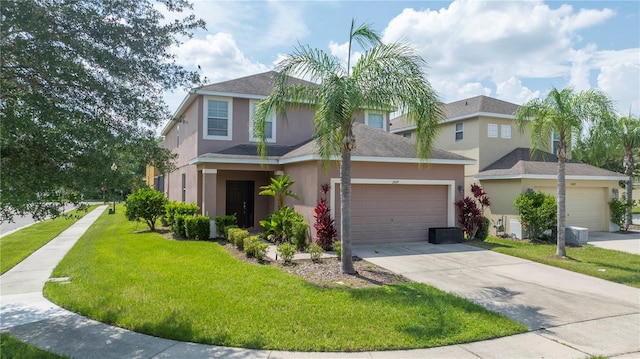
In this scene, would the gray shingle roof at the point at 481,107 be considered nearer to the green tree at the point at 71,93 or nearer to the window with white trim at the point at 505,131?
the window with white trim at the point at 505,131

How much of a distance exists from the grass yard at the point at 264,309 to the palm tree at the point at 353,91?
2.11 m

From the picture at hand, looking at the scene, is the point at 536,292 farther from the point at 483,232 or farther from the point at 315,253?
the point at 483,232

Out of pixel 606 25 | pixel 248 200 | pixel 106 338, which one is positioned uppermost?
pixel 606 25

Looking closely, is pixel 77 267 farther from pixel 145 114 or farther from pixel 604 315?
pixel 604 315

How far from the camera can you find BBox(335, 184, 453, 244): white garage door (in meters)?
12.7

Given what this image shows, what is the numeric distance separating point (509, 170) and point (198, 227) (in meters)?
13.3

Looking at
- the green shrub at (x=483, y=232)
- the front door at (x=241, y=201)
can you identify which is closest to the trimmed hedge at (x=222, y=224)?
the front door at (x=241, y=201)

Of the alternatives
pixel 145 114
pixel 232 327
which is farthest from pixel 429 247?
pixel 145 114

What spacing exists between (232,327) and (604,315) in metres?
6.12

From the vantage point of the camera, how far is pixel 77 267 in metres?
9.76

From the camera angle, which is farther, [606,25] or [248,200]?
[248,200]

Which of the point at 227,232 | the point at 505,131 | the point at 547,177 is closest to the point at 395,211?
the point at 227,232

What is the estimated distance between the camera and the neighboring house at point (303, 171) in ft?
41.6

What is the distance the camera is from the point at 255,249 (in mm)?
10148
